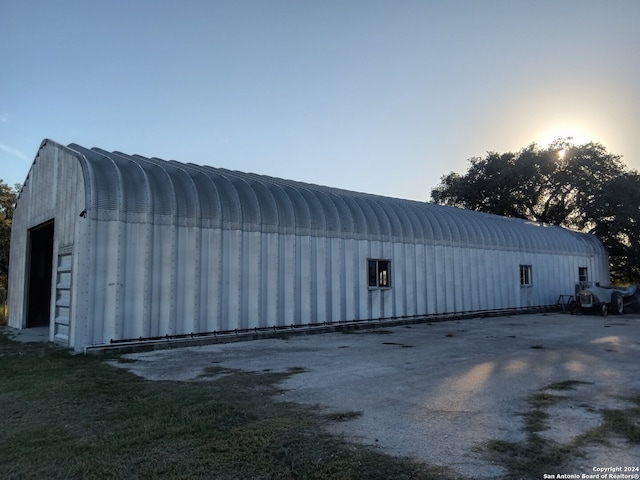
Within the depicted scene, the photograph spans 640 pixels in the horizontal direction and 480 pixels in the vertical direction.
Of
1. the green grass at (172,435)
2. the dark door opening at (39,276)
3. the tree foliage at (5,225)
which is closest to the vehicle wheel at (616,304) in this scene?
the green grass at (172,435)

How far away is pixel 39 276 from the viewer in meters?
17.7

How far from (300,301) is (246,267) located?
2.34 metres

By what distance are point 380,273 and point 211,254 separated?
7.26 metres

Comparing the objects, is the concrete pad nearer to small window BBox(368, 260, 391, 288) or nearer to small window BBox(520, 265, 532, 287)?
small window BBox(368, 260, 391, 288)

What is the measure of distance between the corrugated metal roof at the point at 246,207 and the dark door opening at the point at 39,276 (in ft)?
19.1

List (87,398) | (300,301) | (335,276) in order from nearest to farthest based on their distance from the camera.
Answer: (87,398)
(300,301)
(335,276)

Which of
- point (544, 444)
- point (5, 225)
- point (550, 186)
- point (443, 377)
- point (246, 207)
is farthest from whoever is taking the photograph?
point (550, 186)

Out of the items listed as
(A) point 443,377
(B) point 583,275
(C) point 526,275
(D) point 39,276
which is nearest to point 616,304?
(C) point 526,275

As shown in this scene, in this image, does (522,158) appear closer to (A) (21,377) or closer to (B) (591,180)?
(B) (591,180)

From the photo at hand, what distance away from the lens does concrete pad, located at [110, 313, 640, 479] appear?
178 inches

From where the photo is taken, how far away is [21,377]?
7.81 metres

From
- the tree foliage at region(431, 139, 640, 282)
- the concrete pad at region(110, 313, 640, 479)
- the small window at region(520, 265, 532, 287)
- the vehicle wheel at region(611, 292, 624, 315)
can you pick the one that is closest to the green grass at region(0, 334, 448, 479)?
the concrete pad at region(110, 313, 640, 479)

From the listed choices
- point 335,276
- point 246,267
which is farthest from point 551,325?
point 246,267

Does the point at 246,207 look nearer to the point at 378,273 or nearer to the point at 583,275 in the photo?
the point at 378,273
